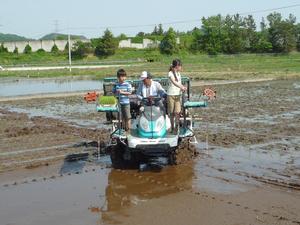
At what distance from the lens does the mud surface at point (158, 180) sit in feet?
22.9

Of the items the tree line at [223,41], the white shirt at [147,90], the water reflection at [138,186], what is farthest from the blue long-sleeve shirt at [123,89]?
the tree line at [223,41]

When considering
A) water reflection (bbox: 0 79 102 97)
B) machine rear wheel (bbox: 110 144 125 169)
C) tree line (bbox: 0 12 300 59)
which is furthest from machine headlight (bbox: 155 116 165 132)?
tree line (bbox: 0 12 300 59)

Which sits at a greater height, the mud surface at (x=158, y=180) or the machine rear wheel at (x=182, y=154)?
the machine rear wheel at (x=182, y=154)

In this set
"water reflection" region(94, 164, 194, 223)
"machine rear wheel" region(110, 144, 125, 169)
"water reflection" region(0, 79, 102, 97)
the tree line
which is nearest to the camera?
"water reflection" region(94, 164, 194, 223)

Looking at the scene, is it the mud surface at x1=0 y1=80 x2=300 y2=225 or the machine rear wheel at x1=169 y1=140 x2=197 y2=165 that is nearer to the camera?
the mud surface at x1=0 y1=80 x2=300 y2=225

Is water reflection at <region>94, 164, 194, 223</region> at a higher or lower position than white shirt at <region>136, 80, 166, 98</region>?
lower

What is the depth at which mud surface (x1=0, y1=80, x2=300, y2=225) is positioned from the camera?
6.97 metres

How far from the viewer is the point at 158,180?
8.91 meters

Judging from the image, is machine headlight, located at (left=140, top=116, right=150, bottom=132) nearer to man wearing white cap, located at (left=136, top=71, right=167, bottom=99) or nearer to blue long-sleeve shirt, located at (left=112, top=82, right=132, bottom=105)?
man wearing white cap, located at (left=136, top=71, right=167, bottom=99)

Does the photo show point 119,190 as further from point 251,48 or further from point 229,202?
point 251,48

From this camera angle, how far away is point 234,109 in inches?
771

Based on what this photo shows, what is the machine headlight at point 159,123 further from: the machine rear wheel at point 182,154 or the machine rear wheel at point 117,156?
the machine rear wheel at point 117,156

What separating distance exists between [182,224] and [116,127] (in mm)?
4433

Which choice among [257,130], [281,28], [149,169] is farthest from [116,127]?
[281,28]
